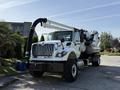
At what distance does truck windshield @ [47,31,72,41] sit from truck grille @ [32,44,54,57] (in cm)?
171

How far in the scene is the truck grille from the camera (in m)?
12.5

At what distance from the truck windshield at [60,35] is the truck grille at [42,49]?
171 centimetres

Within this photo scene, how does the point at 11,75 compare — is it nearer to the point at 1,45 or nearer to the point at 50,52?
the point at 50,52

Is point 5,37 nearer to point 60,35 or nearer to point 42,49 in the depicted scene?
point 60,35

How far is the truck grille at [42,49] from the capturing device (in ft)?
41.1

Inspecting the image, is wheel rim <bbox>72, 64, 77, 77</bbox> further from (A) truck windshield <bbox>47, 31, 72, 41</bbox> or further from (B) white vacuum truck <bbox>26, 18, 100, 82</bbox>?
(A) truck windshield <bbox>47, 31, 72, 41</bbox>

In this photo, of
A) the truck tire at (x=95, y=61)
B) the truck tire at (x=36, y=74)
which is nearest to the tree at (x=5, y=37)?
the truck tire at (x=36, y=74)

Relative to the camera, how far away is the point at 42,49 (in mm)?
12812

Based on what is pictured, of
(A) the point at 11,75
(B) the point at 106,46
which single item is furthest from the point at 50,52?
(B) the point at 106,46

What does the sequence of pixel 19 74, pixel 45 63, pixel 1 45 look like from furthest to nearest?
pixel 1 45
pixel 19 74
pixel 45 63

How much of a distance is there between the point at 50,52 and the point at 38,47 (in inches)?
32.4

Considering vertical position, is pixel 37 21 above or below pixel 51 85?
above

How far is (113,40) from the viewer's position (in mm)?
68250

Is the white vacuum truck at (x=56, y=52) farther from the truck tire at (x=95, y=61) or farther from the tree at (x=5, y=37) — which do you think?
the truck tire at (x=95, y=61)
